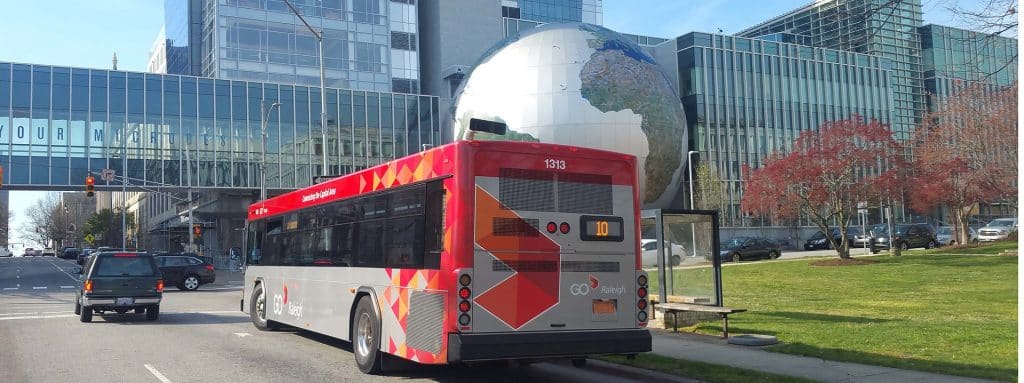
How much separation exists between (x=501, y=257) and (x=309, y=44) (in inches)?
2427

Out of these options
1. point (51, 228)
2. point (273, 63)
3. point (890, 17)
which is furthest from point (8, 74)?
point (51, 228)

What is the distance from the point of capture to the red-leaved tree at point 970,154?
128 ft

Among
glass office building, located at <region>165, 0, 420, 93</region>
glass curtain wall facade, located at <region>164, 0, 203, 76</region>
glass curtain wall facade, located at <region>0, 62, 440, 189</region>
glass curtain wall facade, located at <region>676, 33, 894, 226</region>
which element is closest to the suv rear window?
glass curtain wall facade, located at <region>0, 62, 440, 189</region>

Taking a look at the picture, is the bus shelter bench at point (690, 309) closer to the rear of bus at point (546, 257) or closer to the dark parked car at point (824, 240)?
the rear of bus at point (546, 257)

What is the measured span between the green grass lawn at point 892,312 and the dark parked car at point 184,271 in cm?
2089

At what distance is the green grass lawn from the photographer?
11.0 metres

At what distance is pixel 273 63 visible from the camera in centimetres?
6512

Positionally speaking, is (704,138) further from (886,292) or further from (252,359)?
(252,359)

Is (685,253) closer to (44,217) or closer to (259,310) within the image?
(259,310)

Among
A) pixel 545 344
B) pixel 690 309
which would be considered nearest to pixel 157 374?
pixel 545 344

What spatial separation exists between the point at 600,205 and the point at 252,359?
5.91 metres

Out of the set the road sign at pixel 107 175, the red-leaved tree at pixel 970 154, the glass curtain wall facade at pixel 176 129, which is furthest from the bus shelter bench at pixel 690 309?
the glass curtain wall facade at pixel 176 129

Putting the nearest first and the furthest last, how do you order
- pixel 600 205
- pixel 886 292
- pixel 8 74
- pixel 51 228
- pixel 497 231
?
pixel 497 231 → pixel 600 205 → pixel 886 292 → pixel 8 74 → pixel 51 228

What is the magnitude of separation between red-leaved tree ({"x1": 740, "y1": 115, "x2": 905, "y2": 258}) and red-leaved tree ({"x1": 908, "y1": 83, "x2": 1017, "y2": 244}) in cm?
406
